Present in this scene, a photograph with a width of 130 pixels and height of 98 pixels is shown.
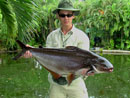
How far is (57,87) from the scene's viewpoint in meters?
3.62

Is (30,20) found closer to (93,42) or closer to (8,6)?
(8,6)

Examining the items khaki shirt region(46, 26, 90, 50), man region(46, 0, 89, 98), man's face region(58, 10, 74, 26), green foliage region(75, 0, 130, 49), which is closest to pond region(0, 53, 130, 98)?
man region(46, 0, 89, 98)

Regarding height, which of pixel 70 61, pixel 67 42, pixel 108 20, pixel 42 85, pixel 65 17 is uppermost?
pixel 108 20

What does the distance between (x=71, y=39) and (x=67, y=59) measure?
43 centimetres

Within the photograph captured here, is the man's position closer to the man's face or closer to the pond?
the man's face

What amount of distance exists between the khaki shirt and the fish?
34 cm

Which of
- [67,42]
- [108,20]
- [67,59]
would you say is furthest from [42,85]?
[108,20]

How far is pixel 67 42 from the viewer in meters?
3.64

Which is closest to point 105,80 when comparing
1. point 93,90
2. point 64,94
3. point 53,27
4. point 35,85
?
point 93,90

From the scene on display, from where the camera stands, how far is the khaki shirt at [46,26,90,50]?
11.9 ft

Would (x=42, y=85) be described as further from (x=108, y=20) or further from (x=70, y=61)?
(x=108, y=20)

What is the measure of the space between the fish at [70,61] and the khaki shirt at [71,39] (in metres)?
0.34

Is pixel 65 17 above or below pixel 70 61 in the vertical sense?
above

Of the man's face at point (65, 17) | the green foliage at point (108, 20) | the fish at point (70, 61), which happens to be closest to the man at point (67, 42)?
the man's face at point (65, 17)
